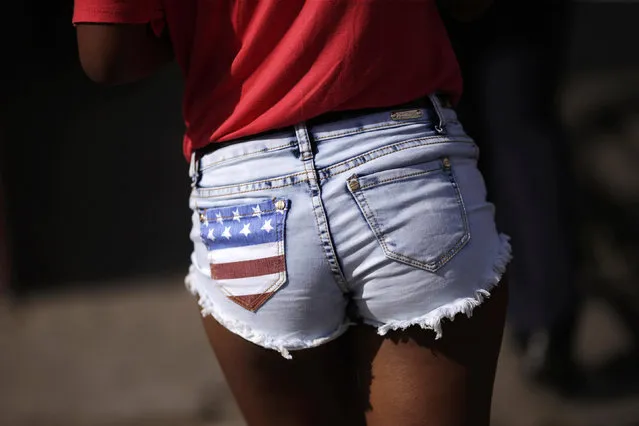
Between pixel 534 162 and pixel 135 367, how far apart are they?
180 centimetres

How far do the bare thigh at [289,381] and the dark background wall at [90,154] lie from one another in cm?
263

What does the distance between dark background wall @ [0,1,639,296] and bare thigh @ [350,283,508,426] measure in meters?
2.78

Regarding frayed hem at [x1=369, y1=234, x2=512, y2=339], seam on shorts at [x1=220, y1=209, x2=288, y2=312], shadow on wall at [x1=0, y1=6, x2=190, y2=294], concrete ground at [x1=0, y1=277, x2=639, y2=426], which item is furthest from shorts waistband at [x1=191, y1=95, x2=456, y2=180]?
shadow on wall at [x1=0, y1=6, x2=190, y2=294]

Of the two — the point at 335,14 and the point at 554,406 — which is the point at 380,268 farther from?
the point at 554,406

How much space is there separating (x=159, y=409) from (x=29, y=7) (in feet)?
8.36

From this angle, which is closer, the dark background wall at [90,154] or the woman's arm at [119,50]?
the woman's arm at [119,50]

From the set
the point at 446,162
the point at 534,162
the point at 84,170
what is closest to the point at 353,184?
the point at 446,162

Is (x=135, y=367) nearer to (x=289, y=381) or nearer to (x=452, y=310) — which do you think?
(x=289, y=381)

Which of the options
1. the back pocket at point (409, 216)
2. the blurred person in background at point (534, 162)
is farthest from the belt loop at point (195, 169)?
the blurred person in background at point (534, 162)

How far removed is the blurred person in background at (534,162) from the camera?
2.71 metres

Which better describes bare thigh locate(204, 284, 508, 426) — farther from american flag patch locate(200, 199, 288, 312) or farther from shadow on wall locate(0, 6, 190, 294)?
shadow on wall locate(0, 6, 190, 294)

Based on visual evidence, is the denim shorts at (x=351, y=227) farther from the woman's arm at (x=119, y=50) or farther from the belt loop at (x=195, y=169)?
the woman's arm at (x=119, y=50)

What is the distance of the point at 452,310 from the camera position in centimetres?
117

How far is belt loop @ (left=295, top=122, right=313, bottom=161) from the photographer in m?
1.16
